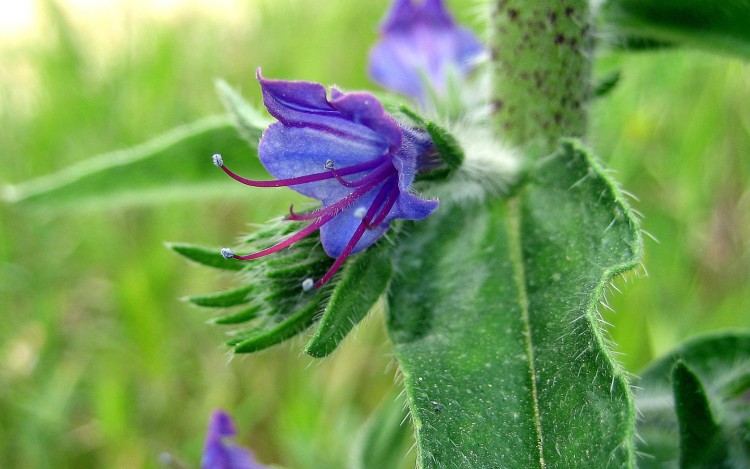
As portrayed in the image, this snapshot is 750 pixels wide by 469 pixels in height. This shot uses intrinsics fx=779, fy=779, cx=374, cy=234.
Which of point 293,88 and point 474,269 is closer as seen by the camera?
point 293,88

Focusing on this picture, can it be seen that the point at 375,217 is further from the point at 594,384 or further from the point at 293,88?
the point at 594,384

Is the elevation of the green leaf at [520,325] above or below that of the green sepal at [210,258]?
below

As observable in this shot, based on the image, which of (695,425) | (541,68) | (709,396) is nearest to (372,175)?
(541,68)

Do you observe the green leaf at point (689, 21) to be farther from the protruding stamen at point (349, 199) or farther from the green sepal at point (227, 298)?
the green sepal at point (227, 298)

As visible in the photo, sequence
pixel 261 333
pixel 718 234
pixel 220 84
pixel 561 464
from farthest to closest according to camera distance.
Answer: pixel 718 234
pixel 220 84
pixel 261 333
pixel 561 464

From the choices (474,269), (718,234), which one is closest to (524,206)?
(474,269)

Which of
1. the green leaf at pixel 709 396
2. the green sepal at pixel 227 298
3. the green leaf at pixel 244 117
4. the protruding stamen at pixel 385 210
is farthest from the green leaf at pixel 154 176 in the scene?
the green leaf at pixel 709 396
